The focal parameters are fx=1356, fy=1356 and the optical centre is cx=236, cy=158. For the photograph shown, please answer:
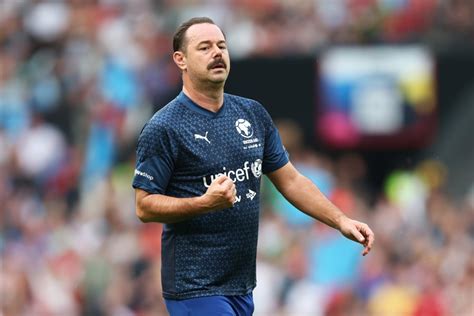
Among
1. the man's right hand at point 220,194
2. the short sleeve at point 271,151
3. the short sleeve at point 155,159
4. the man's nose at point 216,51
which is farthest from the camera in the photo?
the short sleeve at point 271,151

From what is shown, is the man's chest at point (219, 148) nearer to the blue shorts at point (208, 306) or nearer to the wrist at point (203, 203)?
the wrist at point (203, 203)

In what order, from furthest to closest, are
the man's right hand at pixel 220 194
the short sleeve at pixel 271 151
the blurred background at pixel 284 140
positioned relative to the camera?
the blurred background at pixel 284 140, the short sleeve at pixel 271 151, the man's right hand at pixel 220 194

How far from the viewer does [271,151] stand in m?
6.95

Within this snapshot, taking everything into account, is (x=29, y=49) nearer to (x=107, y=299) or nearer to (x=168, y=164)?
(x=107, y=299)

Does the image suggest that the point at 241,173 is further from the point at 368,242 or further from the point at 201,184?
the point at 368,242

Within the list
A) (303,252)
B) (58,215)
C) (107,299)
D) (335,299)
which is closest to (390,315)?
(335,299)

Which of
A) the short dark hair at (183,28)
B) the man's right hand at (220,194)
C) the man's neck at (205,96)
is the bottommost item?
the man's right hand at (220,194)

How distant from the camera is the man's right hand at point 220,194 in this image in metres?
6.06

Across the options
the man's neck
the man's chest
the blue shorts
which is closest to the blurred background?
the blue shorts

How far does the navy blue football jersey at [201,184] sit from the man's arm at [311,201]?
1.08ft

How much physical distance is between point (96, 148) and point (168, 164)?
10041mm

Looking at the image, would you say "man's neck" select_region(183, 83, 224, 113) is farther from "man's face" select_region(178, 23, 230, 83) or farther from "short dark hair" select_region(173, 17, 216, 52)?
"short dark hair" select_region(173, 17, 216, 52)

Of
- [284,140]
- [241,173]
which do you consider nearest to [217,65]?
[241,173]

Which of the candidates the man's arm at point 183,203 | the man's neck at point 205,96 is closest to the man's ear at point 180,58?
the man's neck at point 205,96
